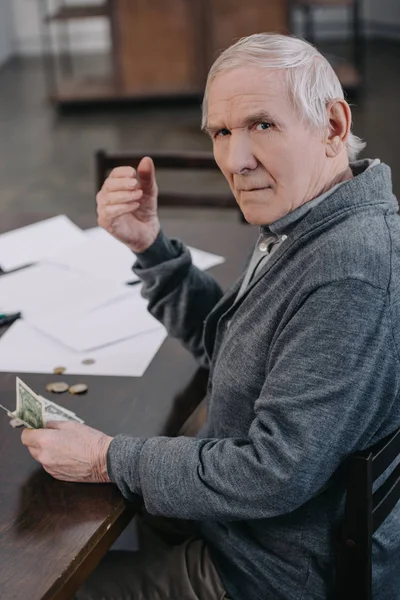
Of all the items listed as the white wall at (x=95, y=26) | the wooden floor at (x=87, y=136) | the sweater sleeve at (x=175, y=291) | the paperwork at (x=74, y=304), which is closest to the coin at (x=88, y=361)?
the paperwork at (x=74, y=304)

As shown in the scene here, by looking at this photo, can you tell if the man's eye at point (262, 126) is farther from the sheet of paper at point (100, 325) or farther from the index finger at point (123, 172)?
the sheet of paper at point (100, 325)

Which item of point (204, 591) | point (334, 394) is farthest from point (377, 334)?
point (204, 591)

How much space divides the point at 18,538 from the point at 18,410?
0.26 meters

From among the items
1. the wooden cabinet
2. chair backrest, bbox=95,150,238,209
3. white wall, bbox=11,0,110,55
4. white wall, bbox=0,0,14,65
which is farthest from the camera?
white wall, bbox=11,0,110,55

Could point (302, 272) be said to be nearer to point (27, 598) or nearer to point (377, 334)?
point (377, 334)

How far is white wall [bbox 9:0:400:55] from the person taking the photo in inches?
341

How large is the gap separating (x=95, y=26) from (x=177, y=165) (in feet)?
21.9

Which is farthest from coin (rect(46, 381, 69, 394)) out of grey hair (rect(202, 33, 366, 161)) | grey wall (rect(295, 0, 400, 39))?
grey wall (rect(295, 0, 400, 39))

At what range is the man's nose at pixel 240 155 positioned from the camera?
133 cm

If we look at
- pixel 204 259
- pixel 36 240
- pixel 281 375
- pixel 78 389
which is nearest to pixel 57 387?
pixel 78 389

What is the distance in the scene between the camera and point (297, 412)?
1.20 meters

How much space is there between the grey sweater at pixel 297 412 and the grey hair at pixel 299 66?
122 millimetres

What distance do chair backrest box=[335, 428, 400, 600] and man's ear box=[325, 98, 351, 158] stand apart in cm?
43

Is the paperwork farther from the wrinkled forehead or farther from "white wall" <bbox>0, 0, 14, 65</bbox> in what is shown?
"white wall" <bbox>0, 0, 14, 65</bbox>
